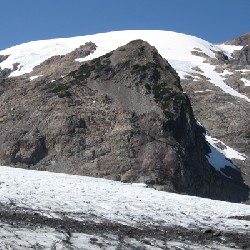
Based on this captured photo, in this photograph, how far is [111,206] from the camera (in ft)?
66.8

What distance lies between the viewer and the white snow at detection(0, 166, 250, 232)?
17734 millimetres

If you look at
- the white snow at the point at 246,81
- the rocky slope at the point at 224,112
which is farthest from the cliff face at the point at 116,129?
the white snow at the point at 246,81

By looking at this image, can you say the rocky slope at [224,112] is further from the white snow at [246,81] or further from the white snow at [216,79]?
the white snow at [216,79]

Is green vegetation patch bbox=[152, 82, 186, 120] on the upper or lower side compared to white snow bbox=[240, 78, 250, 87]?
lower

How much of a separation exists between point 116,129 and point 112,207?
36869 mm

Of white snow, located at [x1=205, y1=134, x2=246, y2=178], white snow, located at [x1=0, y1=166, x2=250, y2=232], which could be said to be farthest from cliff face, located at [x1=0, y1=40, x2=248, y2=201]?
white snow, located at [x1=0, y1=166, x2=250, y2=232]

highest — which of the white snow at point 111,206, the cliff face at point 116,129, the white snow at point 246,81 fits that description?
the white snow at point 246,81

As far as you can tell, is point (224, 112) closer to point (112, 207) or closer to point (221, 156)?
point (221, 156)

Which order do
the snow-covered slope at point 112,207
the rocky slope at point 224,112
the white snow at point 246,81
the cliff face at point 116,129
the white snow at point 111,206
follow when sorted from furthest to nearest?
the white snow at point 246,81 < the rocky slope at point 224,112 < the cliff face at point 116,129 < the white snow at point 111,206 < the snow-covered slope at point 112,207

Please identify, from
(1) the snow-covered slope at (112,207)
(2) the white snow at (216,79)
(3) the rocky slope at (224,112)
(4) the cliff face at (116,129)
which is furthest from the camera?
(2) the white snow at (216,79)

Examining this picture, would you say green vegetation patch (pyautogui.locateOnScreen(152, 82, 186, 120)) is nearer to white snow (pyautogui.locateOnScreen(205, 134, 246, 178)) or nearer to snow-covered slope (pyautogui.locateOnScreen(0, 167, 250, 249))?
white snow (pyautogui.locateOnScreen(205, 134, 246, 178))

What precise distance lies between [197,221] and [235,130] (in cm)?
7493

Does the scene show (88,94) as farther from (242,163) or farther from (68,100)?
(242,163)

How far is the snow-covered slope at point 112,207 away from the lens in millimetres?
17250
